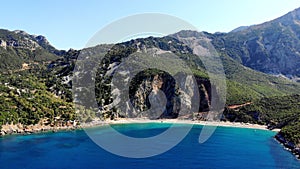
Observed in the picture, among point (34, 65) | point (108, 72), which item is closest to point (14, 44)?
point (34, 65)

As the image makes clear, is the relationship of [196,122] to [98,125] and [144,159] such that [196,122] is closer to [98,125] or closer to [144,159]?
[98,125]

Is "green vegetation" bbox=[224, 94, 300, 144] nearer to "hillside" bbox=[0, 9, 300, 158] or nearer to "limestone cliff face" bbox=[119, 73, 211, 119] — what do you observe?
"hillside" bbox=[0, 9, 300, 158]

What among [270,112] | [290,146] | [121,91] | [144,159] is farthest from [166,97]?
[144,159]

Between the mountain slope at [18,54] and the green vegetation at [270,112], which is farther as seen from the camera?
the mountain slope at [18,54]

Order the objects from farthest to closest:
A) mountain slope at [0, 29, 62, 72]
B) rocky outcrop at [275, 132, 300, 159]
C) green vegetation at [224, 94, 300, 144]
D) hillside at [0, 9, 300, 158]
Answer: mountain slope at [0, 29, 62, 72], green vegetation at [224, 94, 300, 144], hillside at [0, 9, 300, 158], rocky outcrop at [275, 132, 300, 159]

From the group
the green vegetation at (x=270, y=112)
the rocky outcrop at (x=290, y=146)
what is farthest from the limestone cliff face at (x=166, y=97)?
the rocky outcrop at (x=290, y=146)

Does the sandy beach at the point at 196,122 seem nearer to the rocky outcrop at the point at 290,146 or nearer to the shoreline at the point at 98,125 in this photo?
the shoreline at the point at 98,125

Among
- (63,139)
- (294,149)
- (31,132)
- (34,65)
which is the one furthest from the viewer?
(34,65)

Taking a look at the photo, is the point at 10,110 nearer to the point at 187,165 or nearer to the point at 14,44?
the point at 187,165

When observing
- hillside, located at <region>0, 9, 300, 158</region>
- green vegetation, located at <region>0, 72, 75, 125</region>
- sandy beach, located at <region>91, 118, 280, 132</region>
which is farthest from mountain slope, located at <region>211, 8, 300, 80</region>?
green vegetation, located at <region>0, 72, 75, 125</region>
